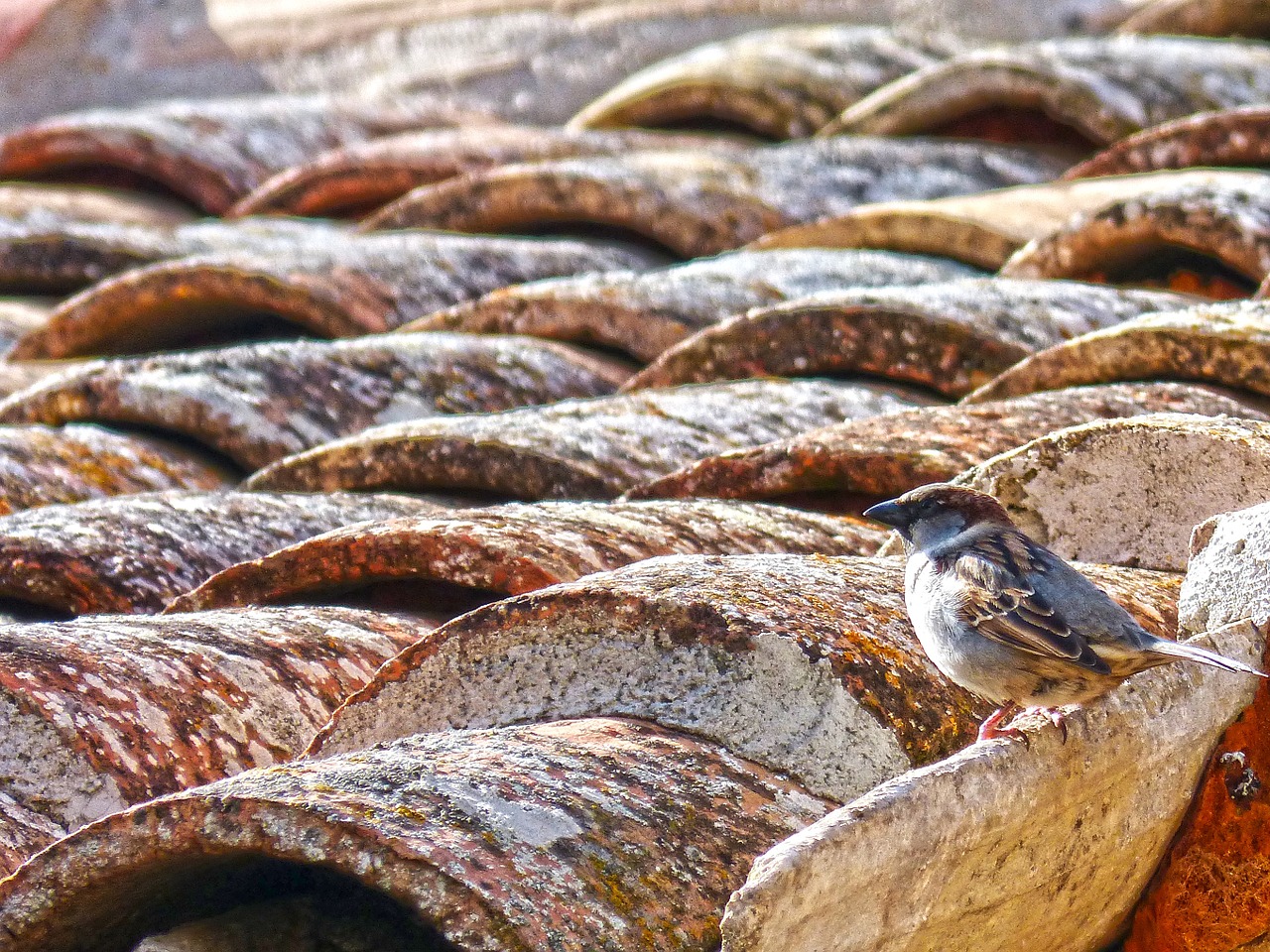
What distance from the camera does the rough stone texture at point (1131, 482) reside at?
3.04 m

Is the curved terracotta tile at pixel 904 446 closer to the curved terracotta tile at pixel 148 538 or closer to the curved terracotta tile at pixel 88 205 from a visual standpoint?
the curved terracotta tile at pixel 148 538

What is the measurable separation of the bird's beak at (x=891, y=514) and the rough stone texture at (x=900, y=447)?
0.62 m

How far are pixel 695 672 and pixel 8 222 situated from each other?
563cm

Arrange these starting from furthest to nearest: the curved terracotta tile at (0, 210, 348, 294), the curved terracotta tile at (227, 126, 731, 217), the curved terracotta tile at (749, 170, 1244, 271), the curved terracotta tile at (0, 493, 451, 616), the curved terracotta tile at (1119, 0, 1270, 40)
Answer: the curved terracotta tile at (1119, 0, 1270, 40), the curved terracotta tile at (227, 126, 731, 217), the curved terracotta tile at (0, 210, 348, 294), the curved terracotta tile at (749, 170, 1244, 271), the curved terracotta tile at (0, 493, 451, 616)

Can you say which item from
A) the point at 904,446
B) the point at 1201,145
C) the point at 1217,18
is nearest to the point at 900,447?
the point at 904,446

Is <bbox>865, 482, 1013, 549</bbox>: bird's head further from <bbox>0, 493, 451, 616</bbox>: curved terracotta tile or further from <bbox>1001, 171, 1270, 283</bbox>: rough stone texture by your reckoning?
<bbox>1001, 171, 1270, 283</bbox>: rough stone texture

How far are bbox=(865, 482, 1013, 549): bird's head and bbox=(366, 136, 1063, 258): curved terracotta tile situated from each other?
401cm

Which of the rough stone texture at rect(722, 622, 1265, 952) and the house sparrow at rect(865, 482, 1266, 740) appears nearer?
the rough stone texture at rect(722, 622, 1265, 952)

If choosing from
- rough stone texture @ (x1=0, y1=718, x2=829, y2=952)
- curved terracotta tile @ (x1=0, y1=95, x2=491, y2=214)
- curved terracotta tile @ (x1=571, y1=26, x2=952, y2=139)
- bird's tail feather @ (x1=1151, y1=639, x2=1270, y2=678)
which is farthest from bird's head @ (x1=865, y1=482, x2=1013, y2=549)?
curved terracotta tile @ (x1=0, y1=95, x2=491, y2=214)

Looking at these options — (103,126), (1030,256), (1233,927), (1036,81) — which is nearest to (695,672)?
(1233,927)

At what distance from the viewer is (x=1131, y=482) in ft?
10.1

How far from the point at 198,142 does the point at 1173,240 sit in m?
5.11

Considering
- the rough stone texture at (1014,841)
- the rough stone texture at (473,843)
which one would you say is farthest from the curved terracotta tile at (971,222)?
the rough stone texture at (473,843)

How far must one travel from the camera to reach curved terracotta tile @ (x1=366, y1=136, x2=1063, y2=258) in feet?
22.4
